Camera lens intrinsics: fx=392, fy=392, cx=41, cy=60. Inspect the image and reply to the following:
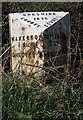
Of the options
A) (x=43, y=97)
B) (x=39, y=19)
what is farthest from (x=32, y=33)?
(x=43, y=97)

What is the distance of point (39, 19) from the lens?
16.3 feet

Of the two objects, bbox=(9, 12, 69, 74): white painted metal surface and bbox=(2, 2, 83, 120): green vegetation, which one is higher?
bbox=(9, 12, 69, 74): white painted metal surface

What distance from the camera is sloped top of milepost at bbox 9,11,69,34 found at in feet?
15.7

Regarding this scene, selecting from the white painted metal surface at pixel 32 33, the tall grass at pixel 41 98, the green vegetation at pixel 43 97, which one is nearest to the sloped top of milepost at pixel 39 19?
the white painted metal surface at pixel 32 33

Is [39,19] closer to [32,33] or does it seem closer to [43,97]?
[32,33]

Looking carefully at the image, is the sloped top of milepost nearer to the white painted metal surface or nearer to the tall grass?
the white painted metal surface

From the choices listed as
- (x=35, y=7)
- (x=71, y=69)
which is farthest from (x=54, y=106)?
(x=35, y=7)

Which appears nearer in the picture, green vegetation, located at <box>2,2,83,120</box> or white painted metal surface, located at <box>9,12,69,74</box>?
green vegetation, located at <box>2,2,83,120</box>

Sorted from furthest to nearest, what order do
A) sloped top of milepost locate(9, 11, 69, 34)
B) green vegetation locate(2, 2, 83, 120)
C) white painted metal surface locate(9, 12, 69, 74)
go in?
sloped top of milepost locate(9, 11, 69, 34) → white painted metal surface locate(9, 12, 69, 74) → green vegetation locate(2, 2, 83, 120)

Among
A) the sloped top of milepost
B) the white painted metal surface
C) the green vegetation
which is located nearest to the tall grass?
the green vegetation

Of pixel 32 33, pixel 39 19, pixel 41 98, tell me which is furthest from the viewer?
pixel 39 19

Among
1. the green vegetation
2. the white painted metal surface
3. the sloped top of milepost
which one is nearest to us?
the green vegetation

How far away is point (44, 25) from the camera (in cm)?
484

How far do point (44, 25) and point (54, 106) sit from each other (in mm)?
1370
